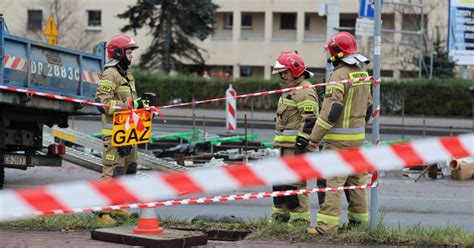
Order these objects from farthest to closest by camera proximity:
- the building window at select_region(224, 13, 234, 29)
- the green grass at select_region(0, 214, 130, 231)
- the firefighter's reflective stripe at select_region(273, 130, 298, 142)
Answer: the building window at select_region(224, 13, 234, 29) → the firefighter's reflective stripe at select_region(273, 130, 298, 142) → the green grass at select_region(0, 214, 130, 231)

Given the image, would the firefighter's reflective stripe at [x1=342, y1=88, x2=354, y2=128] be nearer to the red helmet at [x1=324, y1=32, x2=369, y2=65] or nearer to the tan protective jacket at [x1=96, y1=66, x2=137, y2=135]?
the red helmet at [x1=324, y1=32, x2=369, y2=65]

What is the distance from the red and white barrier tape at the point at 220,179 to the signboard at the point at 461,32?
1825cm

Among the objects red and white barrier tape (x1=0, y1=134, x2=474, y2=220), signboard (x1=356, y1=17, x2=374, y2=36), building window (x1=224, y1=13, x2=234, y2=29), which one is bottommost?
red and white barrier tape (x1=0, y1=134, x2=474, y2=220)

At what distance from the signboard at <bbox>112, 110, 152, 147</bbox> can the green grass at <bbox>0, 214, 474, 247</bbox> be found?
33.3 inches

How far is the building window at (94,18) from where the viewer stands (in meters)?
54.9

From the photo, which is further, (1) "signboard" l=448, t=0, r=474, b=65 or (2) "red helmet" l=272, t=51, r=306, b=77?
(1) "signboard" l=448, t=0, r=474, b=65

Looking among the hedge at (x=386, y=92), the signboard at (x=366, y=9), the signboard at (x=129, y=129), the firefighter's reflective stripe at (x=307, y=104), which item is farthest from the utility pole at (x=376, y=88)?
the hedge at (x=386, y=92)

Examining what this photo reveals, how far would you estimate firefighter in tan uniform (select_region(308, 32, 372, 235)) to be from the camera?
23.6ft

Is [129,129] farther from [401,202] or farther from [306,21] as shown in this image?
[306,21]

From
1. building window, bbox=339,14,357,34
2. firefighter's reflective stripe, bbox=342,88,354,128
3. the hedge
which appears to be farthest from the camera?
building window, bbox=339,14,357,34

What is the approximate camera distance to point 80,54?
36.1 feet

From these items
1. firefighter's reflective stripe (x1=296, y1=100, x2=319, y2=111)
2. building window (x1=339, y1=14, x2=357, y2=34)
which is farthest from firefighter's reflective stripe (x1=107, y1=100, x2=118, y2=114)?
building window (x1=339, y1=14, x2=357, y2=34)

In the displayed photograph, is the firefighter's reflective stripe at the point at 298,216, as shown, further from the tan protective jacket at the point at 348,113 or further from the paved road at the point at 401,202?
the paved road at the point at 401,202

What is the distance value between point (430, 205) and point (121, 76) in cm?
473
